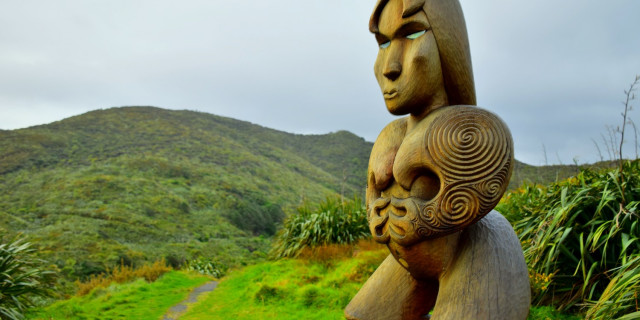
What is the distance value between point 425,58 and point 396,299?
1373 mm

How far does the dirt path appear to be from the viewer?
6598mm

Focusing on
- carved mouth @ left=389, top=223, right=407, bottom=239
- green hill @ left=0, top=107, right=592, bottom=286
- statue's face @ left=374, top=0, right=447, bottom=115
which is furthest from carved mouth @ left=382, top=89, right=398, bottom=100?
green hill @ left=0, top=107, right=592, bottom=286

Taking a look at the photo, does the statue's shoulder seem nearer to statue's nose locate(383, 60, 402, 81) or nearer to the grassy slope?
statue's nose locate(383, 60, 402, 81)

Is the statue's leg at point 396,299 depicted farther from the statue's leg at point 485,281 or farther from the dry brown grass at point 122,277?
the dry brown grass at point 122,277

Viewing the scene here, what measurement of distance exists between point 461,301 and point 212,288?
27.2ft

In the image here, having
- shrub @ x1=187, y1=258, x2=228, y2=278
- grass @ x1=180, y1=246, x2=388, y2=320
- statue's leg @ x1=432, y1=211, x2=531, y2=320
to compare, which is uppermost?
statue's leg @ x1=432, y1=211, x2=531, y2=320

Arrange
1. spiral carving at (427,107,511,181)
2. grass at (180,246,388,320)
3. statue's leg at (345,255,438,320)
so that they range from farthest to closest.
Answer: grass at (180,246,388,320) < statue's leg at (345,255,438,320) < spiral carving at (427,107,511,181)

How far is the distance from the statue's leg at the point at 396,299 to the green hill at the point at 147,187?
33.2ft

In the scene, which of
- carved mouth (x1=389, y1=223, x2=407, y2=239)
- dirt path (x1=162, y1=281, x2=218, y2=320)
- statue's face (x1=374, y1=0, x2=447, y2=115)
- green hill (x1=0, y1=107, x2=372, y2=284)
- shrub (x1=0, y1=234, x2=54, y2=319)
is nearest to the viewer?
carved mouth (x1=389, y1=223, x2=407, y2=239)

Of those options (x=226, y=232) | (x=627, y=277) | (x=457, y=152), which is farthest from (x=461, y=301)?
(x=226, y=232)

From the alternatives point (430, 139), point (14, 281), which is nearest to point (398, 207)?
point (430, 139)

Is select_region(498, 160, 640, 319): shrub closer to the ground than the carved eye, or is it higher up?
closer to the ground

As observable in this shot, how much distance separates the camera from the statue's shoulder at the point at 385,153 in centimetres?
233

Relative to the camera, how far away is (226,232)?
17828mm
